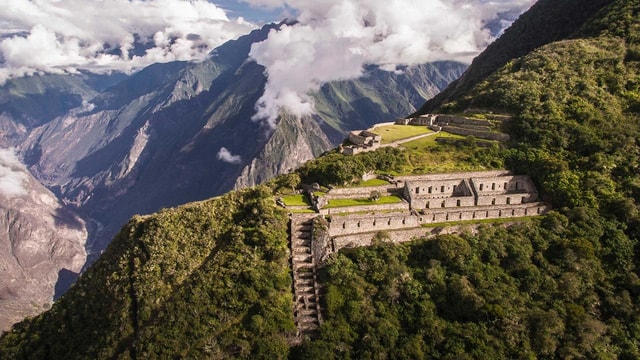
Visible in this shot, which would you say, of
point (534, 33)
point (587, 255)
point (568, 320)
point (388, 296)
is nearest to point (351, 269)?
point (388, 296)

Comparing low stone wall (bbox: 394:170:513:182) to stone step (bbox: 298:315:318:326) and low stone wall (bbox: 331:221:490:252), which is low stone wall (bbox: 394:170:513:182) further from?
stone step (bbox: 298:315:318:326)

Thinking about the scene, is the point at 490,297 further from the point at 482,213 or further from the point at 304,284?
the point at 304,284

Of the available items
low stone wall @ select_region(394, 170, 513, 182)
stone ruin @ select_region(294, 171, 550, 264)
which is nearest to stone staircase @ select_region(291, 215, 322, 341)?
stone ruin @ select_region(294, 171, 550, 264)

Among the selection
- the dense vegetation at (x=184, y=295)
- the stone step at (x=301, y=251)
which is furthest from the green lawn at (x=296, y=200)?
the stone step at (x=301, y=251)

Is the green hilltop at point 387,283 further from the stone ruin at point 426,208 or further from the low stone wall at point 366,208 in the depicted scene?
the low stone wall at point 366,208

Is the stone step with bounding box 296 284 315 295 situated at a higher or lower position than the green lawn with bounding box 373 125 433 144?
lower

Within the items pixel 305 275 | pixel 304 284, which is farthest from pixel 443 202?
pixel 304 284

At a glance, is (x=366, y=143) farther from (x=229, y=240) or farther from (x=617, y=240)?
(x=617, y=240)
